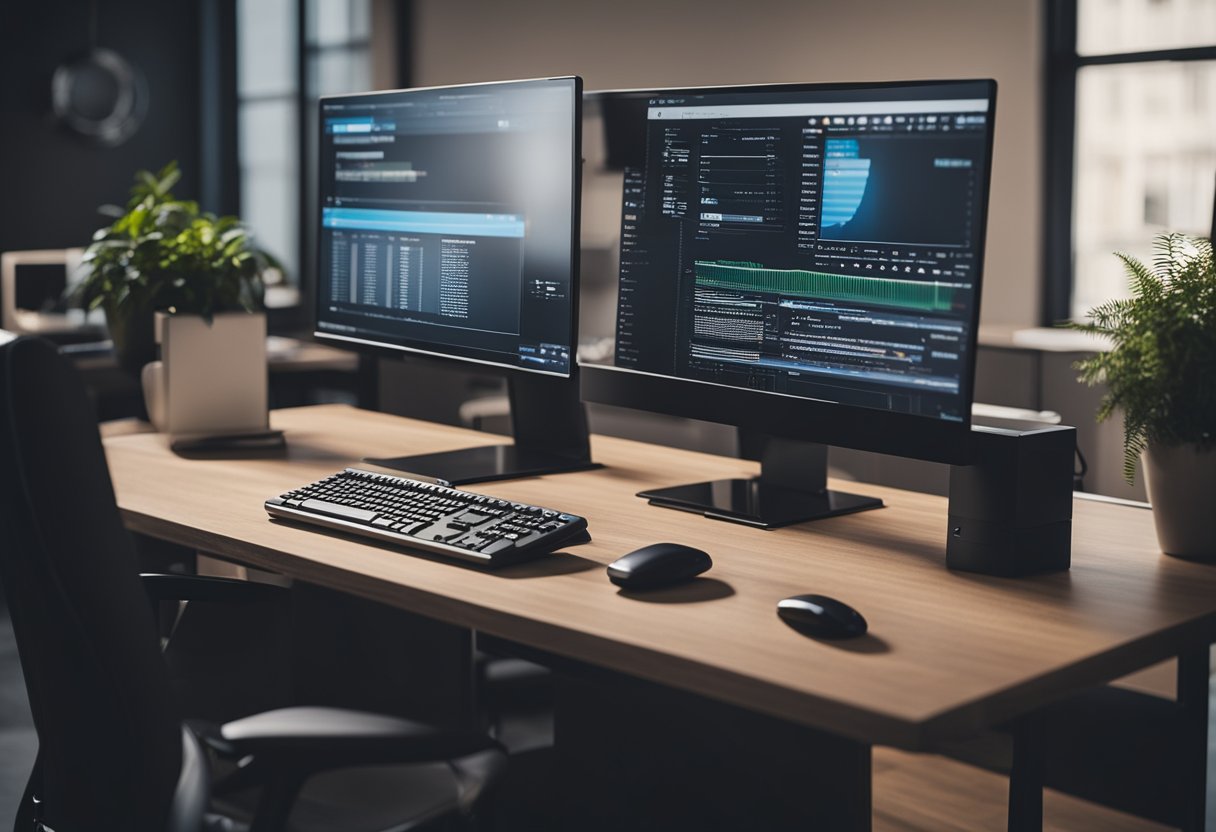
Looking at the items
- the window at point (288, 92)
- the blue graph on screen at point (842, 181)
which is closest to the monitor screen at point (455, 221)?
the blue graph on screen at point (842, 181)

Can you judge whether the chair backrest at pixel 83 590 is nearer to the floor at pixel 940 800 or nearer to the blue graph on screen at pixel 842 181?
the blue graph on screen at pixel 842 181

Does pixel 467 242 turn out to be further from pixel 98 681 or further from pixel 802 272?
pixel 98 681

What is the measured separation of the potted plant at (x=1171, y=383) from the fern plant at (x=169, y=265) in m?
1.51

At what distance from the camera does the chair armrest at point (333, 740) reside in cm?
105

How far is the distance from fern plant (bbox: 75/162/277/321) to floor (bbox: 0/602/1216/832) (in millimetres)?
985

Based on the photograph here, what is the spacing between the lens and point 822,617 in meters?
1.18

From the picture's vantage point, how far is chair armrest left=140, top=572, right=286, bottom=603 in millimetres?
1524

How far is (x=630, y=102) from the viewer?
1.79 metres

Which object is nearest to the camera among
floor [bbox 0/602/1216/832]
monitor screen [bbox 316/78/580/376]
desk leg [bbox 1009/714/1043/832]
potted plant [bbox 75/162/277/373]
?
desk leg [bbox 1009/714/1043/832]

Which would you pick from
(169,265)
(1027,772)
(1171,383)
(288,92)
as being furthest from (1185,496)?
(288,92)

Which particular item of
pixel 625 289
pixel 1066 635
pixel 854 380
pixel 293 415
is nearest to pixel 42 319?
pixel 293 415

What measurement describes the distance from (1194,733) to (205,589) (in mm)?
1261

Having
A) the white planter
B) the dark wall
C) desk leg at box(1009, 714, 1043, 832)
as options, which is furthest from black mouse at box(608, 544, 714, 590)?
the dark wall

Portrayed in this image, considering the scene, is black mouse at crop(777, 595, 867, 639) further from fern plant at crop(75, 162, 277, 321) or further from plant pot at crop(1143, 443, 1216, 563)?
fern plant at crop(75, 162, 277, 321)
